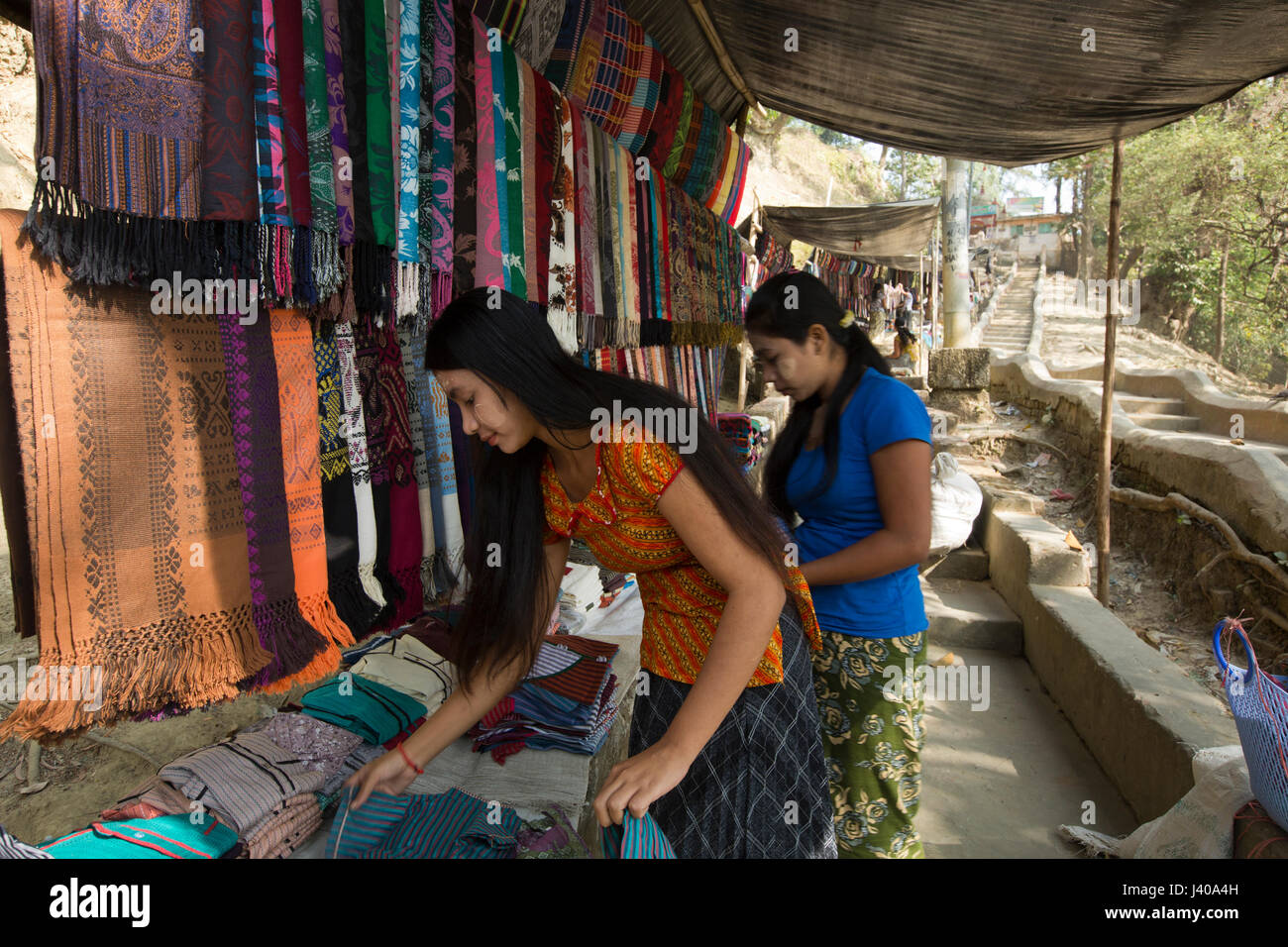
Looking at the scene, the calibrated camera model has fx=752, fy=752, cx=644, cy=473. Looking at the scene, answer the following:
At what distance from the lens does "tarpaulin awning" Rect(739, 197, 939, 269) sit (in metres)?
7.78

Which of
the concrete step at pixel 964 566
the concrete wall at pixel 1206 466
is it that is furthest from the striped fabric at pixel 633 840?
the concrete wall at pixel 1206 466

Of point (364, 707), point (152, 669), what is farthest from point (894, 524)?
point (152, 669)

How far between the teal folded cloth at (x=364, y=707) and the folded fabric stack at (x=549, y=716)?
0.63 ft

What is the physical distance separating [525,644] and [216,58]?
115cm

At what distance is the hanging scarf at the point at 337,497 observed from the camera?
1.52m

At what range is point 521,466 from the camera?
1446 millimetres

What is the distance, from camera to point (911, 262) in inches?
503

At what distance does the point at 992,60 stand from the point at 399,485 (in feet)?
9.14

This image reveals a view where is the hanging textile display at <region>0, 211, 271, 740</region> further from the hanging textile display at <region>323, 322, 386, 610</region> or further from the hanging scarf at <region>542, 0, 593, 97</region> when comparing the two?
the hanging scarf at <region>542, 0, 593, 97</region>

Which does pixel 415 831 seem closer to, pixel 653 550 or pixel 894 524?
pixel 653 550

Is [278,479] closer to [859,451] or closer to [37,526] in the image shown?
[37,526]

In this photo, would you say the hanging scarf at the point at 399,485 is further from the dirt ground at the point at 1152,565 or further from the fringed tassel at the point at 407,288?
the dirt ground at the point at 1152,565

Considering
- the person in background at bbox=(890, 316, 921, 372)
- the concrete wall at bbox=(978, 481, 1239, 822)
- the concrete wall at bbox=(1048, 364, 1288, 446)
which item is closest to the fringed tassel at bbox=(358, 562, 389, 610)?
the concrete wall at bbox=(978, 481, 1239, 822)
